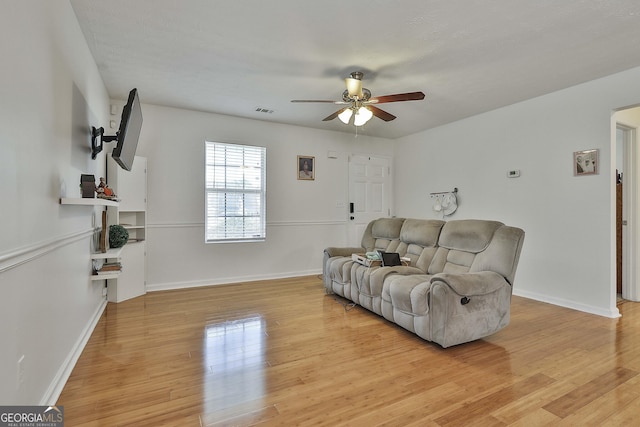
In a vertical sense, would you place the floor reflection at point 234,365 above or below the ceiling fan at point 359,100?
below

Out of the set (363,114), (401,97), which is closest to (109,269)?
(363,114)

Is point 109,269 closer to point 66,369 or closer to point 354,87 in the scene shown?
point 66,369

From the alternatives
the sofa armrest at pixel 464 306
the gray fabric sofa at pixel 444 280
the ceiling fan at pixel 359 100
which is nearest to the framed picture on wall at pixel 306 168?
the gray fabric sofa at pixel 444 280

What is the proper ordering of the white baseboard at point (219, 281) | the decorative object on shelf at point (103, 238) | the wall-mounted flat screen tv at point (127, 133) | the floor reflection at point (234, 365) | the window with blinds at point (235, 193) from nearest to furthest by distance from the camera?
the floor reflection at point (234, 365)
the wall-mounted flat screen tv at point (127, 133)
the decorative object on shelf at point (103, 238)
the white baseboard at point (219, 281)
the window with blinds at point (235, 193)

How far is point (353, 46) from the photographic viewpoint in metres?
2.78

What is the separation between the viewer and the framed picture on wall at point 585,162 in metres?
3.49

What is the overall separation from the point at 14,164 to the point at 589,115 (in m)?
4.92

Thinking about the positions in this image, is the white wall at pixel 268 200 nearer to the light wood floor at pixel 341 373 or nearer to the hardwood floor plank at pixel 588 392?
the light wood floor at pixel 341 373

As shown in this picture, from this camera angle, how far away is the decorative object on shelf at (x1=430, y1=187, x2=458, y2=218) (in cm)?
509

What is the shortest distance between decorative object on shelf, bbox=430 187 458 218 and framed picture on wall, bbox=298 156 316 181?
83.4 inches

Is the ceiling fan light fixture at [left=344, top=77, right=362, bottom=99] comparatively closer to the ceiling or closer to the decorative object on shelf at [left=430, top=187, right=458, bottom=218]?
the ceiling

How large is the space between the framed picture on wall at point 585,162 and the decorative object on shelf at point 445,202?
1.63 meters

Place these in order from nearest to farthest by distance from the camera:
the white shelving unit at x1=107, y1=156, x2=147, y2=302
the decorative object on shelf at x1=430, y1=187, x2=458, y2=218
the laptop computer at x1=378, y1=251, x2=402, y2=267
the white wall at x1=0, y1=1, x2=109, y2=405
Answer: the white wall at x1=0, y1=1, x2=109, y2=405
the laptop computer at x1=378, y1=251, x2=402, y2=267
the white shelving unit at x1=107, y1=156, x2=147, y2=302
the decorative object on shelf at x1=430, y1=187, x2=458, y2=218

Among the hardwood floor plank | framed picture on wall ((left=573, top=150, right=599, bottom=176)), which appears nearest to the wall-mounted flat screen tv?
the hardwood floor plank
